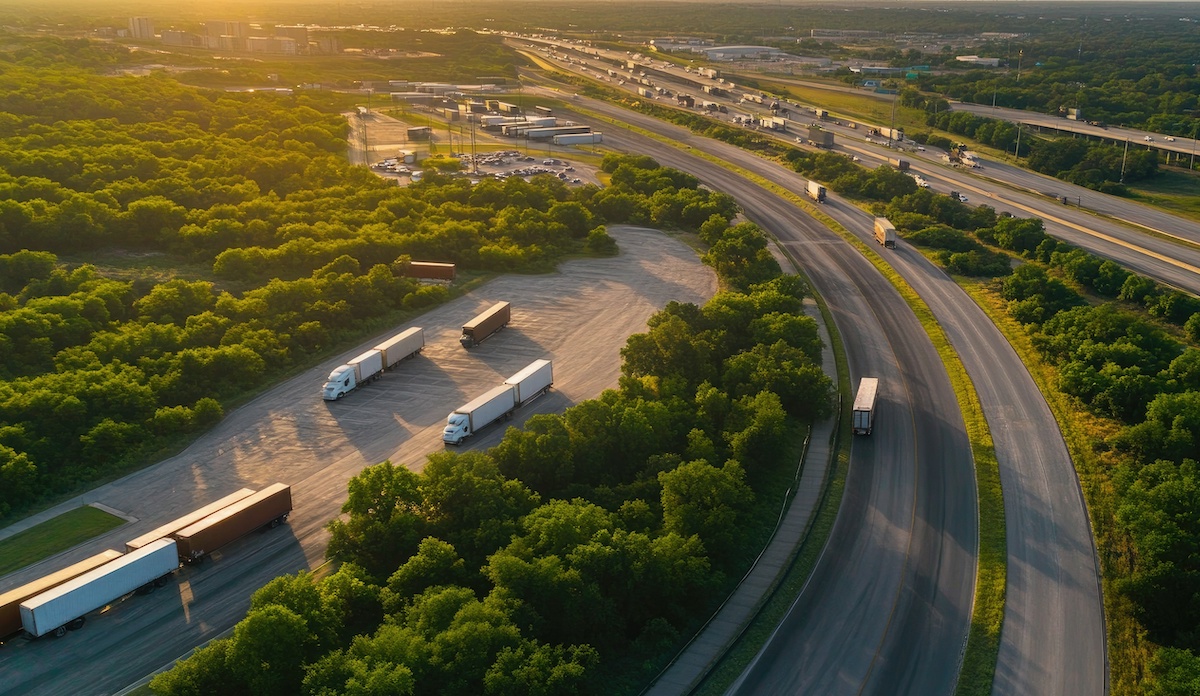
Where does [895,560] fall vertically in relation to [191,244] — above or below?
below

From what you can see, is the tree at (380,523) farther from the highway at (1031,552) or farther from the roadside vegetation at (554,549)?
the highway at (1031,552)

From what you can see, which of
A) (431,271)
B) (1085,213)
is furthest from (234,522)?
(1085,213)

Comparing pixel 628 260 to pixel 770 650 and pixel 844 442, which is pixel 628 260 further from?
pixel 770 650

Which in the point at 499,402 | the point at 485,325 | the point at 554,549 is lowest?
the point at 499,402

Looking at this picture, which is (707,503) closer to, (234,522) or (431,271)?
(234,522)

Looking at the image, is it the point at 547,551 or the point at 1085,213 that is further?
the point at 1085,213

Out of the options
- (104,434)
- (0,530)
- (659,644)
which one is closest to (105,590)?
(0,530)

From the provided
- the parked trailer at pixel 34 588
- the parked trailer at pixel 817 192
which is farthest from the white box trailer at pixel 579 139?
the parked trailer at pixel 34 588
